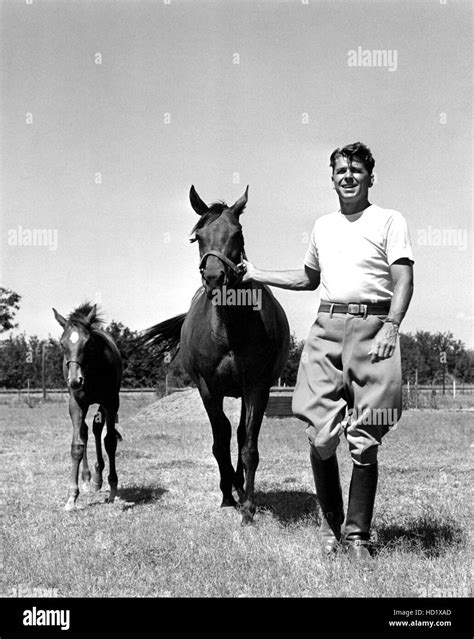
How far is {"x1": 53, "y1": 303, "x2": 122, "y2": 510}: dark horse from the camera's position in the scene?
23.6 ft

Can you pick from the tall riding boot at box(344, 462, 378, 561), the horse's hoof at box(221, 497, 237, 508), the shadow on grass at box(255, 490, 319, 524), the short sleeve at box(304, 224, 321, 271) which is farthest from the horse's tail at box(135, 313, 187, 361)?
the tall riding boot at box(344, 462, 378, 561)

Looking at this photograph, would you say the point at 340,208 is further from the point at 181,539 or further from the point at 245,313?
the point at 181,539

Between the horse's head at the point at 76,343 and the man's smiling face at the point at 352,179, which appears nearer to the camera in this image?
the man's smiling face at the point at 352,179

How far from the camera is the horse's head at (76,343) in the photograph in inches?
281

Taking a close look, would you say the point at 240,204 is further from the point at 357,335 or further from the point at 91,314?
the point at 91,314

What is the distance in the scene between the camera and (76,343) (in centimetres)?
726

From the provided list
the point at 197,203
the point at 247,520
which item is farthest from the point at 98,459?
the point at 197,203

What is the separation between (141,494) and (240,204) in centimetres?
363

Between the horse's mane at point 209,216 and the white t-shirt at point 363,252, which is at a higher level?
the horse's mane at point 209,216

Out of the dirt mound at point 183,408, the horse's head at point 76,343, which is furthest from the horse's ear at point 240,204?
the dirt mound at point 183,408

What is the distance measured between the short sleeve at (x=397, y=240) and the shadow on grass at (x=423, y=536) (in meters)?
1.97

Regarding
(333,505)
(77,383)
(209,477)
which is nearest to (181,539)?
(333,505)

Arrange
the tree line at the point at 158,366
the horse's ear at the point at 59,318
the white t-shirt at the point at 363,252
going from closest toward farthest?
the white t-shirt at the point at 363,252, the horse's ear at the point at 59,318, the tree line at the point at 158,366

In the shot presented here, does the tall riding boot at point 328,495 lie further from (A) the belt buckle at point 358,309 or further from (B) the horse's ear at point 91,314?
(B) the horse's ear at point 91,314
